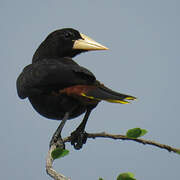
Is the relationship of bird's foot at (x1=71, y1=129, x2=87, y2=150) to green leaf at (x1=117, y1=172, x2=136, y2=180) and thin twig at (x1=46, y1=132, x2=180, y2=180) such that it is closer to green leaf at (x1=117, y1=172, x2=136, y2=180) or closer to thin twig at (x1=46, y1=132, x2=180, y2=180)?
thin twig at (x1=46, y1=132, x2=180, y2=180)

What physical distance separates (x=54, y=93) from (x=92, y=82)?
12 centimetres

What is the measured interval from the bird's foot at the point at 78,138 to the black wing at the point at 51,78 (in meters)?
0.21

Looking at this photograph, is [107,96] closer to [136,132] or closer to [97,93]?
[97,93]

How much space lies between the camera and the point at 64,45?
1.20 m

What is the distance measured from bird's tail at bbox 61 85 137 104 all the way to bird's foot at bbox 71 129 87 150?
7.8 inches

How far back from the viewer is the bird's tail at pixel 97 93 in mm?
888

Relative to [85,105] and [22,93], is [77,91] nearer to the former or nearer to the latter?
[85,105]

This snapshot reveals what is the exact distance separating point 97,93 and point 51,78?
0.49 feet

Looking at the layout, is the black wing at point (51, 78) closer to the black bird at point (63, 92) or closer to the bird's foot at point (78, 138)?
the black bird at point (63, 92)

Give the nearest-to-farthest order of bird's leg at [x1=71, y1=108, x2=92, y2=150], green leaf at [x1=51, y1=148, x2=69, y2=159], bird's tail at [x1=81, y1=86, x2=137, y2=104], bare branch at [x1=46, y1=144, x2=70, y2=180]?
bare branch at [x1=46, y1=144, x2=70, y2=180] → green leaf at [x1=51, y1=148, x2=69, y2=159] → bird's tail at [x1=81, y1=86, x2=137, y2=104] → bird's leg at [x1=71, y1=108, x2=92, y2=150]

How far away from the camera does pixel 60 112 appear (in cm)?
103

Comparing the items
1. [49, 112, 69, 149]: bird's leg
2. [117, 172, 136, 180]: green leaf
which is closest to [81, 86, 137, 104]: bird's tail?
[49, 112, 69, 149]: bird's leg

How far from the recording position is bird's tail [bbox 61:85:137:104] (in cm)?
89

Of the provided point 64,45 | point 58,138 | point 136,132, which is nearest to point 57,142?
point 58,138
